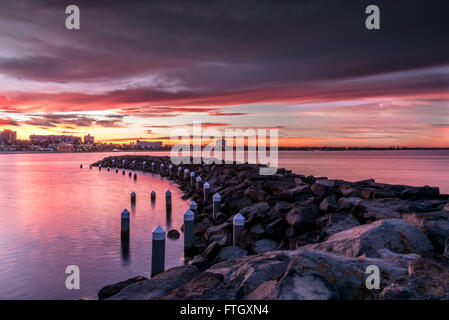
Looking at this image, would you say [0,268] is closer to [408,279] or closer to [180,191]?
[408,279]

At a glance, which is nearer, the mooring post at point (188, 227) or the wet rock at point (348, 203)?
the wet rock at point (348, 203)

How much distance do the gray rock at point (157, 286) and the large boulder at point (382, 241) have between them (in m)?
2.73

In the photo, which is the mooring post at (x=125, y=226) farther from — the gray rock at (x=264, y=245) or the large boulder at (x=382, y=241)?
the large boulder at (x=382, y=241)

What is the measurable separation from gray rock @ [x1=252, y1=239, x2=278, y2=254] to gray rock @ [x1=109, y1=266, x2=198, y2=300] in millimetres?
3275

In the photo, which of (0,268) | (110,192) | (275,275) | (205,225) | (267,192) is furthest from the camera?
(110,192)

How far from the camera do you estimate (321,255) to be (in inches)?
169

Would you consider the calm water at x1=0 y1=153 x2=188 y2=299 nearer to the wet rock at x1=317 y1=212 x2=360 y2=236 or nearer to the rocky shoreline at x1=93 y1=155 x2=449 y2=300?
the rocky shoreline at x1=93 y1=155 x2=449 y2=300

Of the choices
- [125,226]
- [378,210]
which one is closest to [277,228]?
[378,210]

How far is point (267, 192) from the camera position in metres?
13.5

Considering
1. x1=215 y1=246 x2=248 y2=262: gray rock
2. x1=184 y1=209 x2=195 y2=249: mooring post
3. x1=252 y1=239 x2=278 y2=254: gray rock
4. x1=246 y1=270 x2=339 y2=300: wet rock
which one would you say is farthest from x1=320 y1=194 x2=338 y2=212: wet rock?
x1=246 y1=270 x2=339 y2=300: wet rock

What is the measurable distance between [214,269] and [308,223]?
4212mm

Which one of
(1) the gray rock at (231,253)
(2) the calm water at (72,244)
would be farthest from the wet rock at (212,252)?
(2) the calm water at (72,244)

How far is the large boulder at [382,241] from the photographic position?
5.43 metres
